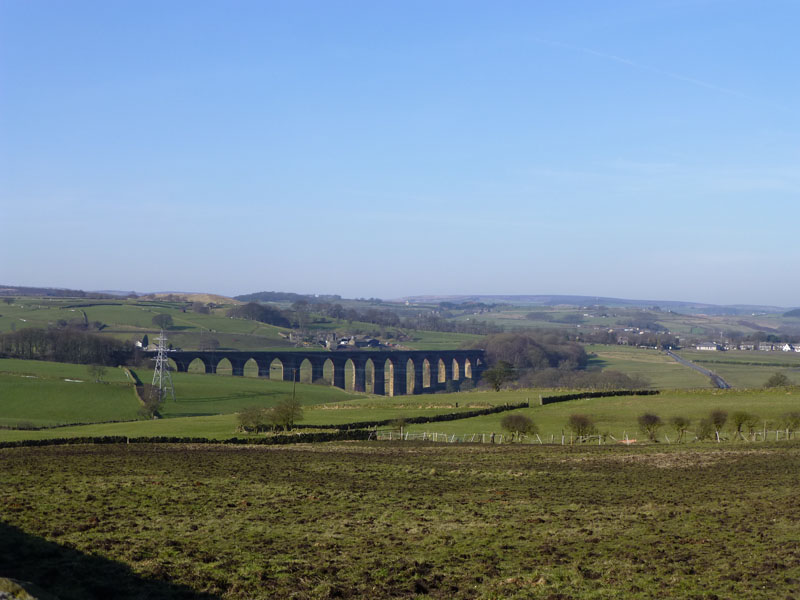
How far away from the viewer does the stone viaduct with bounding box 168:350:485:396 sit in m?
132

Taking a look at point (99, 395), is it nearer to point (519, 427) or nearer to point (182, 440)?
point (182, 440)

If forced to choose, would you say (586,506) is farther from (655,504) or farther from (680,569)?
(680,569)

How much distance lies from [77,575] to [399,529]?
7401 millimetres

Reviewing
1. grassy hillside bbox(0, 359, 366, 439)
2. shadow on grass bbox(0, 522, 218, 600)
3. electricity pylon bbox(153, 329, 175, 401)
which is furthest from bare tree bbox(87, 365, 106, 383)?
shadow on grass bbox(0, 522, 218, 600)

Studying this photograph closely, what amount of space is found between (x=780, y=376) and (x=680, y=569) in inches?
3459

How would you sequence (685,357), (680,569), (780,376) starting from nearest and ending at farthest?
(680,569), (780,376), (685,357)

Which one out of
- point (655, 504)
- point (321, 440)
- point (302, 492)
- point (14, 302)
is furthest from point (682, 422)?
point (14, 302)

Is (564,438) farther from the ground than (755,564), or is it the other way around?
(755,564)

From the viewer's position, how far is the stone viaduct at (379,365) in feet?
434

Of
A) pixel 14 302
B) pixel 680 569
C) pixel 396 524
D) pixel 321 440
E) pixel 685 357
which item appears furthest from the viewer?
pixel 14 302

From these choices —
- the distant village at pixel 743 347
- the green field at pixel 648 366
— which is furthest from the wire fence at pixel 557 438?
the distant village at pixel 743 347

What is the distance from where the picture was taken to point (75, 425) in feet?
219

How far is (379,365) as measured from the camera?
145375mm

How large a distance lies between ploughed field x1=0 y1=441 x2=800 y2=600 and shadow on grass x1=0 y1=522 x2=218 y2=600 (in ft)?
0.17
